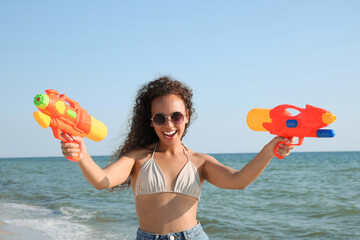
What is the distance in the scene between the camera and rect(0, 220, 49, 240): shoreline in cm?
664

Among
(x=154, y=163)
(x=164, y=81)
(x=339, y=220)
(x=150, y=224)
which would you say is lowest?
(x=339, y=220)

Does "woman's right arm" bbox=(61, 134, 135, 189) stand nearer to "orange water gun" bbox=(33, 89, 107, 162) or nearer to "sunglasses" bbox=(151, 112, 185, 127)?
"orange water gun" bbox=(33, 89, 107, 162)

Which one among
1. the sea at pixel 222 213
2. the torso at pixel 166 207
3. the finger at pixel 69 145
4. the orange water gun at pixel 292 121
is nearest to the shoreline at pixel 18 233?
the sea at pixel 222 213

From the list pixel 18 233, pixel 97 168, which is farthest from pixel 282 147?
pixel 18 233

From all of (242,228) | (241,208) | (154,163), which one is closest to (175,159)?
(154,163)

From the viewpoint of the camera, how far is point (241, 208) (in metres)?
10.3

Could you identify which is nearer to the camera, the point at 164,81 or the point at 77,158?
the point at 77,158

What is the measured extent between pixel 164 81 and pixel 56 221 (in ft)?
21.3

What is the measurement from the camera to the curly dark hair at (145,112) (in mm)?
2939

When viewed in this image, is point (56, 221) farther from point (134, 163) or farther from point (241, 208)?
point (134, 163)

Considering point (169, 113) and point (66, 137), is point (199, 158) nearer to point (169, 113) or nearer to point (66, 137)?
point (169, 113)

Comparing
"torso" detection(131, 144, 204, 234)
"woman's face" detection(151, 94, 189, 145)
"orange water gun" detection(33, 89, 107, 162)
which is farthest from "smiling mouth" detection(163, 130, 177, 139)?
"orange water gun" detection(33, 89, 107, 162)

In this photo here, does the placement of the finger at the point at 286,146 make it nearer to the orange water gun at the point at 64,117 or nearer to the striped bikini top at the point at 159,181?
the striped bikini top at the point at 159,181

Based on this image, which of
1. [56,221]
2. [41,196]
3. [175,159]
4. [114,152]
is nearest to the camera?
[175,159]
